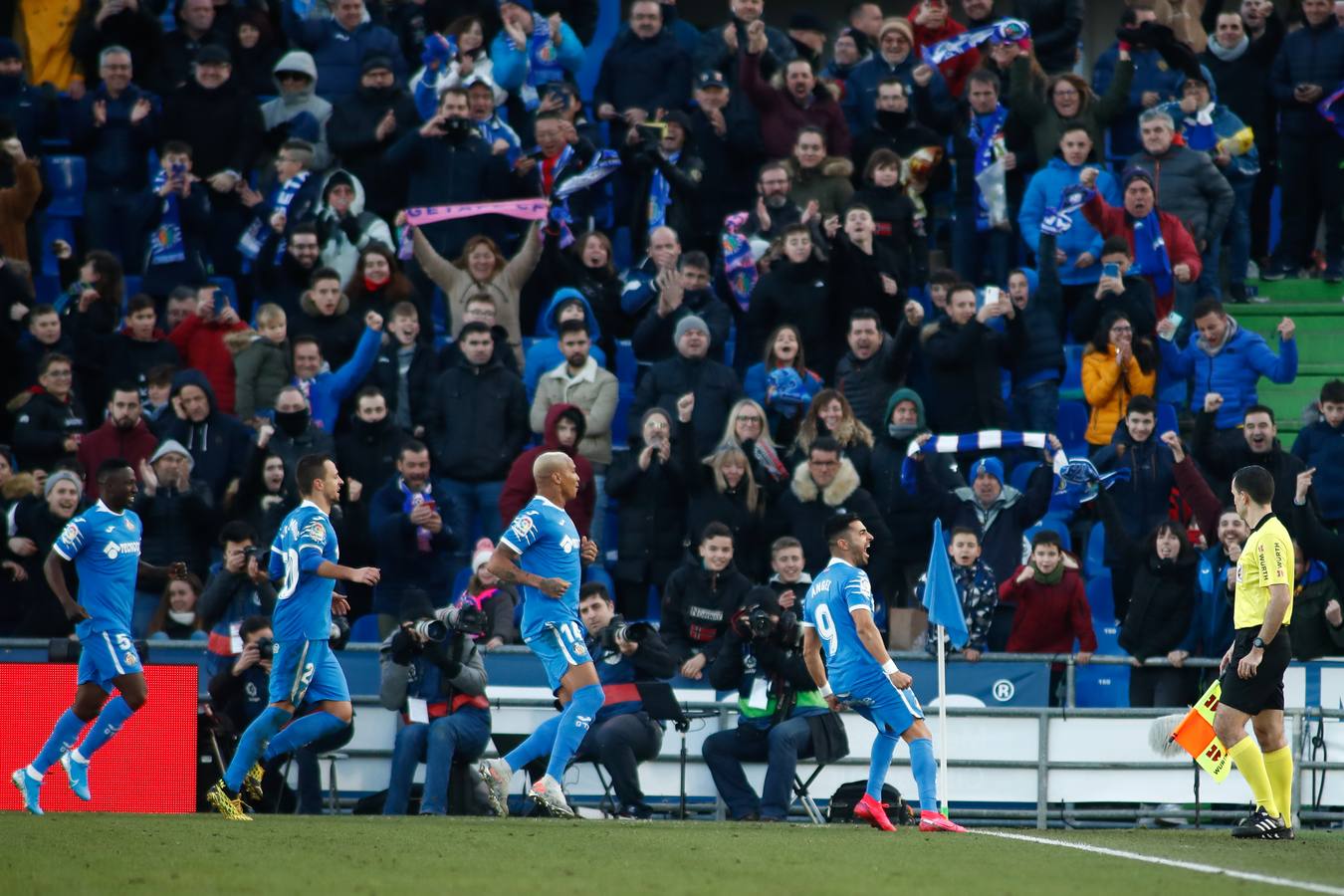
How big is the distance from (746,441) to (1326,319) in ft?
21.5

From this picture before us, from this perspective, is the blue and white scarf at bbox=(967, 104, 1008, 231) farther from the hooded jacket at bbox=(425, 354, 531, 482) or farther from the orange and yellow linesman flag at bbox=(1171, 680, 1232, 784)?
the orange and yellow linesman flag at bbox=(1171, 680, 1232, 784)

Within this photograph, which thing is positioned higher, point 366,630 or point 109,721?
point 366,630

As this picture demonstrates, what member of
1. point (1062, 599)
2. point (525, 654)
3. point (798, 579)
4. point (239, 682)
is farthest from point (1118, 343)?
point (239, 682)

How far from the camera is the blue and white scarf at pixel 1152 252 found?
1728 cm

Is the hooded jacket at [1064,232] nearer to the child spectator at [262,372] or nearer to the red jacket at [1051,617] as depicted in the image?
the red jacket at [1051,617]

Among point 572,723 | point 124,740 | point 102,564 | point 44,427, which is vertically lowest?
point 124,740

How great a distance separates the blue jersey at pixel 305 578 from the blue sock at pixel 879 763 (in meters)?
3.33

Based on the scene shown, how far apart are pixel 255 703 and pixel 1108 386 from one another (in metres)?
7.12

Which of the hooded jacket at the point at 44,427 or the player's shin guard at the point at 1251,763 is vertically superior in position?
the hooded jacket at the point at 44,427

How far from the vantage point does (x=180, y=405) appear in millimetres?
16125

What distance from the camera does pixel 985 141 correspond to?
59.6 feet

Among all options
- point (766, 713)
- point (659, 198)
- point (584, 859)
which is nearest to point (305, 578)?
point (584, 859)

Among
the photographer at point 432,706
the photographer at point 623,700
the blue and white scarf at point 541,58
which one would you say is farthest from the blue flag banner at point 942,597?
the blue and white scarf at point 541,58

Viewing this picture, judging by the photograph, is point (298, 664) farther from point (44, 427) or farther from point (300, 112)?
point (300, 112)
